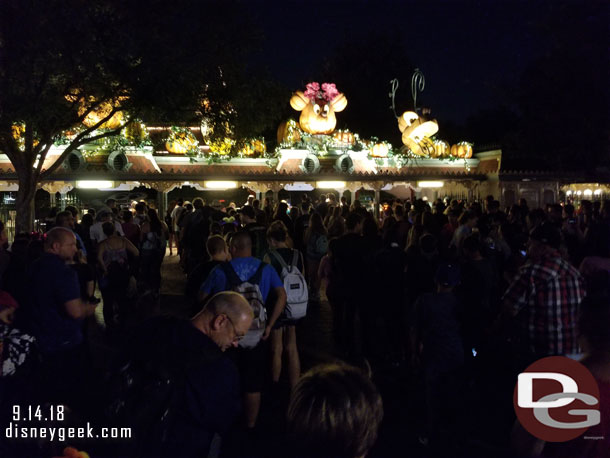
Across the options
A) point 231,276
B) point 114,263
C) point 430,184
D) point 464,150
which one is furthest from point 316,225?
point 464,150

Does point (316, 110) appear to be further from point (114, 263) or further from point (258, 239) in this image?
point (114, 263)

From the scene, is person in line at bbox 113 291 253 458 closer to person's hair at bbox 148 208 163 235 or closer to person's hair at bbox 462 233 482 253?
person's hair at bbox 462 233 482 253

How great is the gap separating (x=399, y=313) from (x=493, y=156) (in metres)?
18.4

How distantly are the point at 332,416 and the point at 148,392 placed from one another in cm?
86

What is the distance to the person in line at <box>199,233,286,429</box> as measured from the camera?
461 centimetres

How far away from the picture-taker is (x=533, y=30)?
2433cm

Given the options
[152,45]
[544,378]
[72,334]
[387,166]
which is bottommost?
[544,378]

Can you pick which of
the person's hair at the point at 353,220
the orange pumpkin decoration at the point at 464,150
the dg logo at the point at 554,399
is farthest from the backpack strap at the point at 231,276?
the orange pumpkin decoration at the point at 464,150

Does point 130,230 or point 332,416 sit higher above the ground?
point 130,230

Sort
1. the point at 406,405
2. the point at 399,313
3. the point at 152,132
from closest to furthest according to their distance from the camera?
the point at 406,405, the point at 399,313, the point at 152,132

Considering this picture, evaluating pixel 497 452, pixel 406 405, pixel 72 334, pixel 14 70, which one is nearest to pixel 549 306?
pixel 497 452

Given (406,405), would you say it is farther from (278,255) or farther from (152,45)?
(152,45)

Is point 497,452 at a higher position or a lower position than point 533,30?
lower

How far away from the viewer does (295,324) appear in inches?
227
